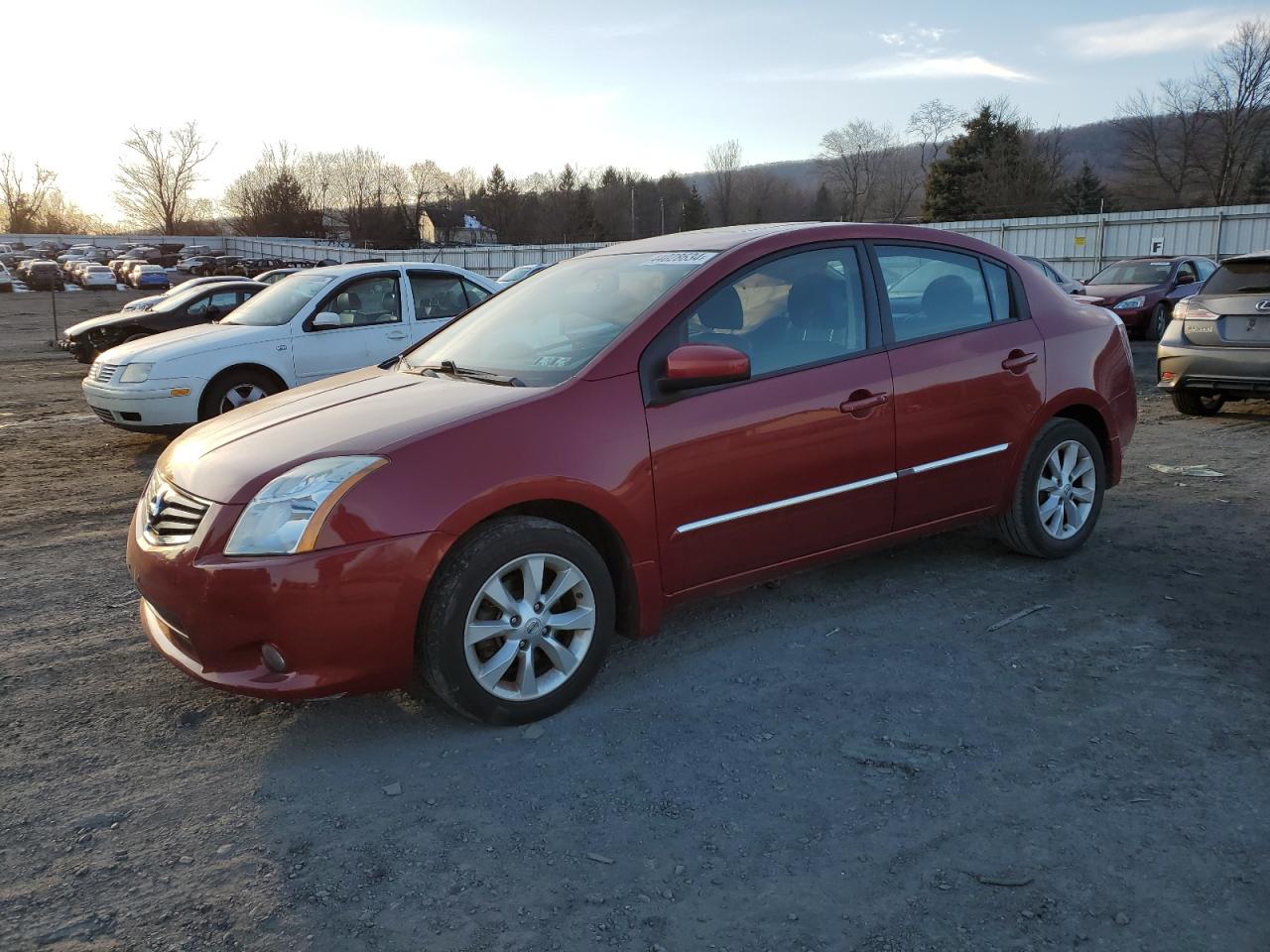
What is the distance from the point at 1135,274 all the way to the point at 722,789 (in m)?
18.6

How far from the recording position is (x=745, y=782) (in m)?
3.02

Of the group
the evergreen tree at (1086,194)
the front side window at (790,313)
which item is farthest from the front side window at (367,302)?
the evergreen tree at (1086,194)

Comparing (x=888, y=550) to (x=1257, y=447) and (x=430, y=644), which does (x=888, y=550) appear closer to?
(x=430, y=644)

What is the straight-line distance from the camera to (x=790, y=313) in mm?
4086

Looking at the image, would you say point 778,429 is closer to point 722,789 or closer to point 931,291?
point 931,291

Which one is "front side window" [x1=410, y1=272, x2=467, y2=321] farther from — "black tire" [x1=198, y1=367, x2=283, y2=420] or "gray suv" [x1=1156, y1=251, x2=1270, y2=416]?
"gray suv" [x1=1156, y1=251, x2=1270, y2=416]

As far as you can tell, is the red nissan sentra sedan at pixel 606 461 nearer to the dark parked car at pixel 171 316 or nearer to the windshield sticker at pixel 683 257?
the windshield sticker at pixel 683 257

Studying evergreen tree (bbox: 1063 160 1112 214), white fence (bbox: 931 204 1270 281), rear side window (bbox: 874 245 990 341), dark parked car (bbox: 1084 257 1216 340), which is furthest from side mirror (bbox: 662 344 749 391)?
evergreen tree (bbox: 1063 160 1112 214)

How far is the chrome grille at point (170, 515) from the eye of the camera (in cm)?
330

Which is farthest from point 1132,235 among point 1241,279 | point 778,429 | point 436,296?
point 778,429

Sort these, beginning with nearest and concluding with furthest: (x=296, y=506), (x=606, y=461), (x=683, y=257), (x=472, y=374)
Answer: (x=296, y=506) < (x=606, y=461) < (x=472, y=374) < (x=683, y=257)

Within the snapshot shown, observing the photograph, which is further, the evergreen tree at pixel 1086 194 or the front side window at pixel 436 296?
the evergreen tree at pixel 1086 194

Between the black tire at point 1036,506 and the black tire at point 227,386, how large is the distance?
6513 millimetres

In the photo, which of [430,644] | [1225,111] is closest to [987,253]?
[430,644]
